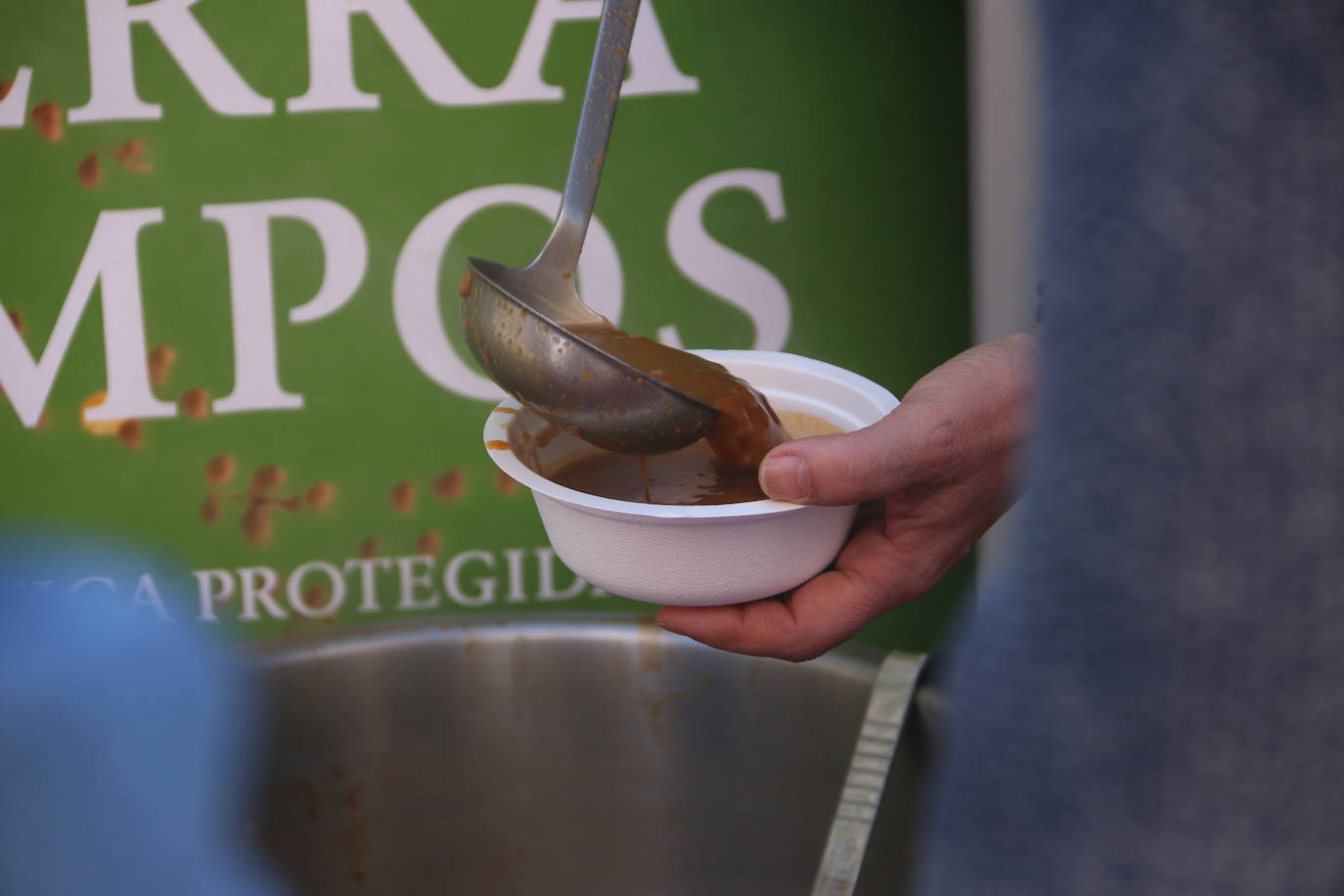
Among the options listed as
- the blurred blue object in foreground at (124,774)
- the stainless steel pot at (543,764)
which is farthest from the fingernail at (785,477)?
the blurred blue object in foreground at (124,774)

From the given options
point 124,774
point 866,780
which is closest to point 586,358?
point 866,780

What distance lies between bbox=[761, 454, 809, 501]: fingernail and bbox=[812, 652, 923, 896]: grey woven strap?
0.32 m

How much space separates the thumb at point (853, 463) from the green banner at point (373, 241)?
0.55 metres

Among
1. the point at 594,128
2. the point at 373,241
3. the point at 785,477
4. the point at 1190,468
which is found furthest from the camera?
the point at 373,241

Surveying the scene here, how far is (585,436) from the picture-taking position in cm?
70

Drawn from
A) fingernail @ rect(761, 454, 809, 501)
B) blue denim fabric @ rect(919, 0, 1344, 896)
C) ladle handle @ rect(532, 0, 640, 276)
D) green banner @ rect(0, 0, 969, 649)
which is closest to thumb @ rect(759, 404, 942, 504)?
fingernail @ rect(761, 454, 809, 501)

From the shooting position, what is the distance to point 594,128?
0.76m

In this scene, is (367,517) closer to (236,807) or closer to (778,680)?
(236,807)

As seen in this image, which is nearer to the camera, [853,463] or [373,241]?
[853,463]

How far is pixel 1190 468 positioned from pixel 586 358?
1.47 feet

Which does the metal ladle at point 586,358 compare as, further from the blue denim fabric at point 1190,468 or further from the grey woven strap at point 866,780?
the blue denim fabric at point 1190,468

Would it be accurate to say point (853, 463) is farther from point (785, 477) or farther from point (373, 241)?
point (373, 241)

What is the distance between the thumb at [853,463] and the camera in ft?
2.15

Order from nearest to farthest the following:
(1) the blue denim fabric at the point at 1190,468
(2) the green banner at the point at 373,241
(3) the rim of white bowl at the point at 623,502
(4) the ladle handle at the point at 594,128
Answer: (1) the blue denim fabric at the point at 1190,468, (3) the rim of white bowl at the point at 623,502, (4) the ladle handle at the point at 594,128, (2) the green banner at the point at 373,241
